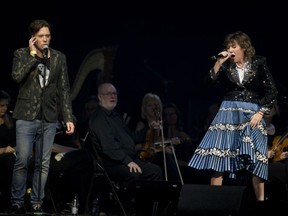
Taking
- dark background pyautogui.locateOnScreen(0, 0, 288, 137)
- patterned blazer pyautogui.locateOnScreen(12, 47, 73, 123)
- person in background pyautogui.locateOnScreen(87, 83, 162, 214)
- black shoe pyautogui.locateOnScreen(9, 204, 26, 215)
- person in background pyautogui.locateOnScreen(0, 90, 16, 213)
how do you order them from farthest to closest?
dark background pyautogui.locateOnScreen(0, 0, 288, 137)
person in background pyautogui.locateOnScreen(87, 83, 162, 214)
person in background pyautogui.locateOnScreen(0, 90, 16, 213)
patterned blazer pyautogui.locateOnScreen(12, 47, 73, 123)
black shoe pyautogui.locateOnScreen(9, 204, 26, 215)

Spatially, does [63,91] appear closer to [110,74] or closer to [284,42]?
[110,74]

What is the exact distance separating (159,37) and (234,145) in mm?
5429

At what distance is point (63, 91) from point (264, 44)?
17.9 feet

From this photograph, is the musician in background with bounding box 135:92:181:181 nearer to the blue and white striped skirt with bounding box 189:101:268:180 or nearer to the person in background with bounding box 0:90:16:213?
the person in background with bounding box 0:90:16:213

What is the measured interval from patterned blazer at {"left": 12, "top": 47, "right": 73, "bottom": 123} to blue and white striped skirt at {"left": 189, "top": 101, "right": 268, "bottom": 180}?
4.81 feet

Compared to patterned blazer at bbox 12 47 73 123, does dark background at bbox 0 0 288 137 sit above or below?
above

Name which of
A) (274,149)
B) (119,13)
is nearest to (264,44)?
(119,13)

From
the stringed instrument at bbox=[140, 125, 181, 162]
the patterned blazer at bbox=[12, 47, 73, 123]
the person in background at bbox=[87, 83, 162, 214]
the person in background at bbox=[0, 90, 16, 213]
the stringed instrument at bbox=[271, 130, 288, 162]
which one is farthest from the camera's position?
the stringed instrument at bbox=[140, 125, 181, 162]

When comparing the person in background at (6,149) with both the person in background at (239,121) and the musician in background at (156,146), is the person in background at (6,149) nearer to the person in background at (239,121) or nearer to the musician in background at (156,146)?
the musician in background at (156,146)

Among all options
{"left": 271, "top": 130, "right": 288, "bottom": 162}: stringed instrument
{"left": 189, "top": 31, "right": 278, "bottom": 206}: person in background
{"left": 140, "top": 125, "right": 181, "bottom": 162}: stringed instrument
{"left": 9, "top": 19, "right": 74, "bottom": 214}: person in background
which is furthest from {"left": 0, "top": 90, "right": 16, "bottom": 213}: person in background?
{"left": 271, "top": 130, "right": 288, "bottom": 162}: stringed instrument

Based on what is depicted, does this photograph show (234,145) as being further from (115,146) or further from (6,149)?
(6,149)

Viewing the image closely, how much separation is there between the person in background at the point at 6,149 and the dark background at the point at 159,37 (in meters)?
2.43

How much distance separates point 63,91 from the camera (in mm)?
8578

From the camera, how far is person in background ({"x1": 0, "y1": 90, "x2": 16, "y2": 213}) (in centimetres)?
953
